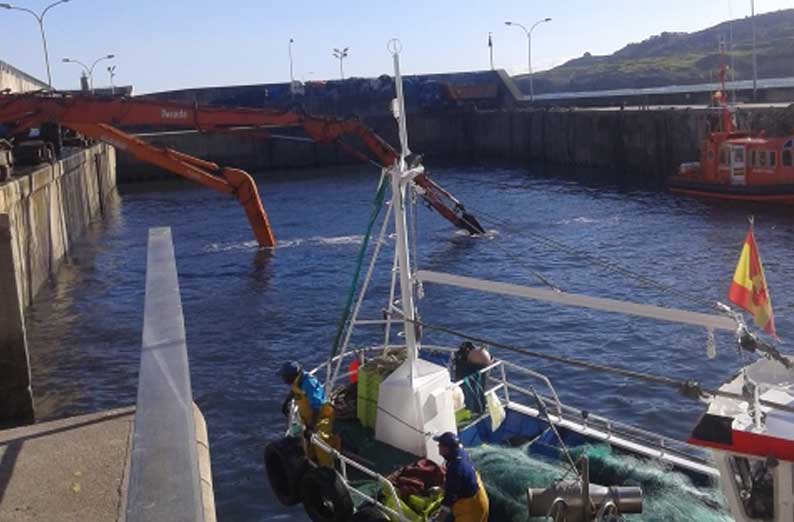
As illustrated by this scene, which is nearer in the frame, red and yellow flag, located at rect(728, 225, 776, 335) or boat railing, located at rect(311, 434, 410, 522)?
red and yellow flag, located at rect(728, 225, 776, 335)

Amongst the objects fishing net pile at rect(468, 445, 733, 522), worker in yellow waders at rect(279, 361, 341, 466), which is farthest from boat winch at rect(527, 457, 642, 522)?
worker in yellow waders at rect(279, 361, 341, 466)

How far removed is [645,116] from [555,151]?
1270 cm

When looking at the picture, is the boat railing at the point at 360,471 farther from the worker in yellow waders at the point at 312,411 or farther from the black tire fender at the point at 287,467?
the black tire fender at the point at 287,467

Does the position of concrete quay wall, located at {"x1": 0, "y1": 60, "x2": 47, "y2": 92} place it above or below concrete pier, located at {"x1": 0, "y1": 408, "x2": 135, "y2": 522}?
above

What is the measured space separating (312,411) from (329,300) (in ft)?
56.3

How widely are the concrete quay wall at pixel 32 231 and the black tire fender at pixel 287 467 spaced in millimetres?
6969

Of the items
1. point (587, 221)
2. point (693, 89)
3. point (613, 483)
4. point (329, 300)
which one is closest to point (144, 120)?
point (329, 300)

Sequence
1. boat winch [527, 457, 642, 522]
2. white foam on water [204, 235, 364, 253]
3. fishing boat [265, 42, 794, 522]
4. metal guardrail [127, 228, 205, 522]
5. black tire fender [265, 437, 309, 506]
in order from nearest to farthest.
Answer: metal guardrail [127, 228, 205, 522]
fishing boat [265, 42, 794, 522]
boat winch [527, 457, 642, 522]
black tire fender [265, 437, 309, 506]
white foam on water [204, 235, 364, 253]

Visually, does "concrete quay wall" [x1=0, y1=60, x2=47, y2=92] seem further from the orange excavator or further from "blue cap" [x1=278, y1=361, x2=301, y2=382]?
"blue cap" [x1=278, y1=361, x2=301, y2=382]

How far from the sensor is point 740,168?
42.8 meters

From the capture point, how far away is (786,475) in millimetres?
8594

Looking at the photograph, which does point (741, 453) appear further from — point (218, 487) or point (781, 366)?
point (218, 487)

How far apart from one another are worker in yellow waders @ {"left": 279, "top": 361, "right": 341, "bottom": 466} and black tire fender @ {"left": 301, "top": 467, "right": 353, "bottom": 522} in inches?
18.6

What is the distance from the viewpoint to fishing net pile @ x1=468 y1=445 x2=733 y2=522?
10.7 m
